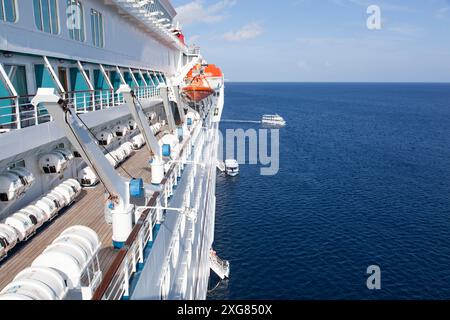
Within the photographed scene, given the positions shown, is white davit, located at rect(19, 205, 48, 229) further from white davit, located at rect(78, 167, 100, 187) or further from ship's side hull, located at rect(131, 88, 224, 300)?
white davit, located at rect(78, 167, 100, 187)

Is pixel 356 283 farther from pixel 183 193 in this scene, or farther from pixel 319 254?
pixel 183 193

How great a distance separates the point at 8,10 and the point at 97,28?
715 centimetres

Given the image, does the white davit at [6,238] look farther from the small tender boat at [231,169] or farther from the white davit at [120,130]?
the small tender boat at [231,169]

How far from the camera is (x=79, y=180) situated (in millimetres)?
13469

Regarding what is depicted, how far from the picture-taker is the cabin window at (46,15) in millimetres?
11781

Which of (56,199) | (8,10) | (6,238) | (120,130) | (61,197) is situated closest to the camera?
(6,238)

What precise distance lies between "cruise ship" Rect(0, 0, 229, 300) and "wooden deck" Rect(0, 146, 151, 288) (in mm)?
28

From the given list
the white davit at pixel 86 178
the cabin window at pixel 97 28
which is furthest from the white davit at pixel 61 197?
the cabin window at pixel 97 28

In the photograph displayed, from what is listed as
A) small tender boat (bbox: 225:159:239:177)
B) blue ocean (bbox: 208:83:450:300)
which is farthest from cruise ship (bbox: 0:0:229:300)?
small tender boat (bbox: 225:159:239:177)

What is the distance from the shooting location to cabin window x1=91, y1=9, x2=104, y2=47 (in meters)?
16.6

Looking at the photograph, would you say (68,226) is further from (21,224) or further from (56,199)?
(21,224)

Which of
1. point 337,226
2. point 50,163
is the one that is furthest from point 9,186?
point 337,226
